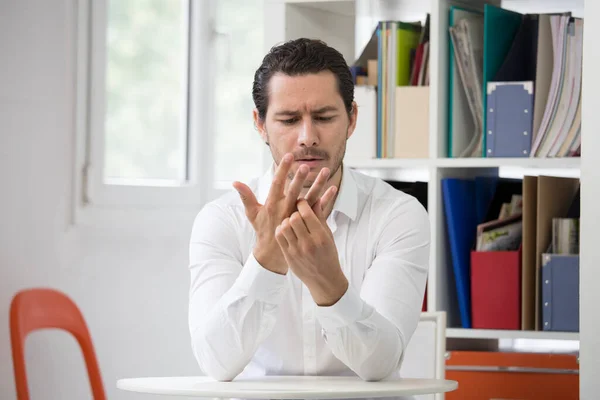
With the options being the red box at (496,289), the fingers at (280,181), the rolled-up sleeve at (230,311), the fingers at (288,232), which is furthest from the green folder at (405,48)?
the fingers at (288,232)

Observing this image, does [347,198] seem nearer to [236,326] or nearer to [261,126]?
[261,126]

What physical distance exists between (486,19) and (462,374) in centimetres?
99

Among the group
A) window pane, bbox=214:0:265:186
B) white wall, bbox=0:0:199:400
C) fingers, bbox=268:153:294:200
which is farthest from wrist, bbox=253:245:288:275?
window pane, bbox=214:0:265:186

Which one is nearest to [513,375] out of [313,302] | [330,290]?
[313,302]

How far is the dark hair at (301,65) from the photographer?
189 centimetres

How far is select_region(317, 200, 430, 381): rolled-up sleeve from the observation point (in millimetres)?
1565

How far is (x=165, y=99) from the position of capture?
3543 millimetres

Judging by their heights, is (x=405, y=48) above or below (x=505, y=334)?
above

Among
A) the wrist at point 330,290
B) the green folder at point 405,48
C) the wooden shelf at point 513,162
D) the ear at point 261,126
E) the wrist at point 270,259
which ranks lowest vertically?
the wrist at point 330,290

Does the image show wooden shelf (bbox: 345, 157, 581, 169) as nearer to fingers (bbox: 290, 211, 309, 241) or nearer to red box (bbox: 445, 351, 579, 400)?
red box (bbox: 445, 351, 579, 400)

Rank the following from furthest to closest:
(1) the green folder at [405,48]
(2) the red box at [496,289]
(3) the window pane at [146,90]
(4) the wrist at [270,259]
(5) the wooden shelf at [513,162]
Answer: (3) the window pane at [146,90] < (1) the green folder at [405,48] < (2) the red box at [496,289] < (5) the wooden shelf at [513,162] < (4) the wrist at [270,259]

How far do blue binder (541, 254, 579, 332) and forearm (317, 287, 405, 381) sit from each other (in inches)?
37.6

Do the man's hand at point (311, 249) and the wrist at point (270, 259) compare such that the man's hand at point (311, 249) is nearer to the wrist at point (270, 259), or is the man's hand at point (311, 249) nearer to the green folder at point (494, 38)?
the wrist at point (270, 259)

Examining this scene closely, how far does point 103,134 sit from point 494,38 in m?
1.37
